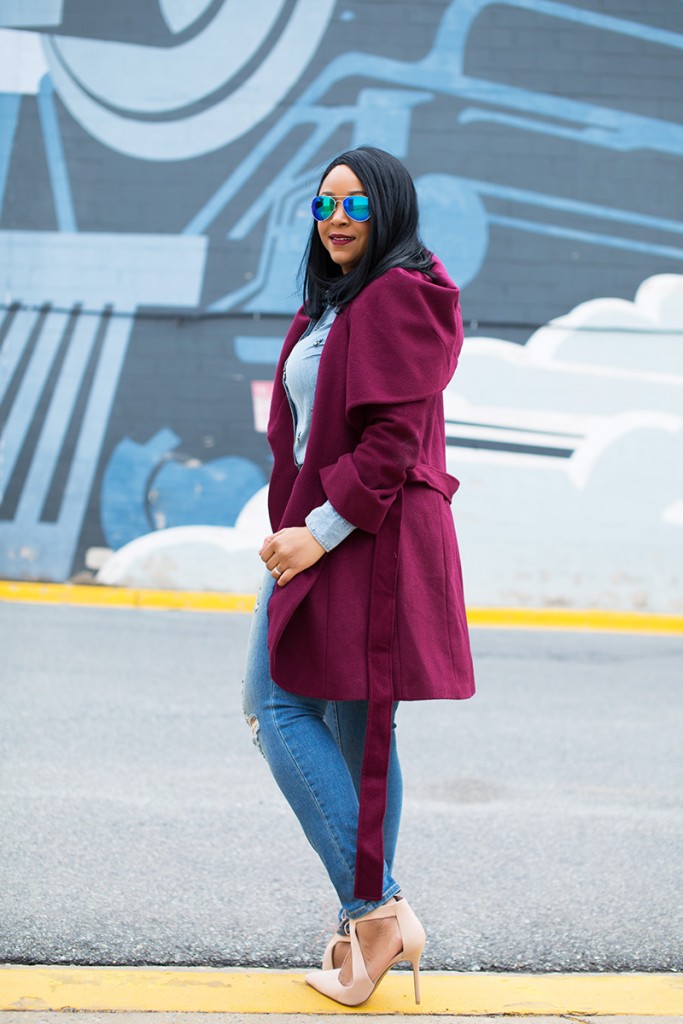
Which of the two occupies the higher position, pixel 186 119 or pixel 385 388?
pixel 186 119

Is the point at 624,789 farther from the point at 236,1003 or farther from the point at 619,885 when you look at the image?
the point at 236,1003

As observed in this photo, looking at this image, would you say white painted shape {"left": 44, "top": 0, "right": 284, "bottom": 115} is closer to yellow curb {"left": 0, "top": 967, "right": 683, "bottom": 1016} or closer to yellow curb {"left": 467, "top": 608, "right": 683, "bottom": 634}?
yellow curb {"left": 467, "top": 608, "right": 683, "bottom": 634}

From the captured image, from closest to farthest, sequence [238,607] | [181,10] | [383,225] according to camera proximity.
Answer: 1. [383,225]
2. [238,607]
3. [181,10]

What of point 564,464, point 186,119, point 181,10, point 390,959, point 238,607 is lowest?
point 390,959

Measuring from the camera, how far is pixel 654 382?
918 cm

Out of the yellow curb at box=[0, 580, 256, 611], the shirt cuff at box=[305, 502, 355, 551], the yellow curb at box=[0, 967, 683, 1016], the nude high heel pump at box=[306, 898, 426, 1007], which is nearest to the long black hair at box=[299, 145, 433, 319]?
the shirt cuff at box=[305, 502, 355, 551]

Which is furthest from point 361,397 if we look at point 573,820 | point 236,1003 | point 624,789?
point 624,789

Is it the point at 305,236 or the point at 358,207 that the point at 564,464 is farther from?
the point at 358,207

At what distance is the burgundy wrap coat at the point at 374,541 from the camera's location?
2.09m

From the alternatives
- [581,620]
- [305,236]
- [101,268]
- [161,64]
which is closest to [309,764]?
[581,620]

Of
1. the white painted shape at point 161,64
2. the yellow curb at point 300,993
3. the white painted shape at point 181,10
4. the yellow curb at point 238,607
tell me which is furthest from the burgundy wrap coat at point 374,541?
the white painted shape at point 181,10

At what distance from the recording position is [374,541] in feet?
7.05

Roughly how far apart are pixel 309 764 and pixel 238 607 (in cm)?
672

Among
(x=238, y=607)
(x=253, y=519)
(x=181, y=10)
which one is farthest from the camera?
(x=253, y=519)
